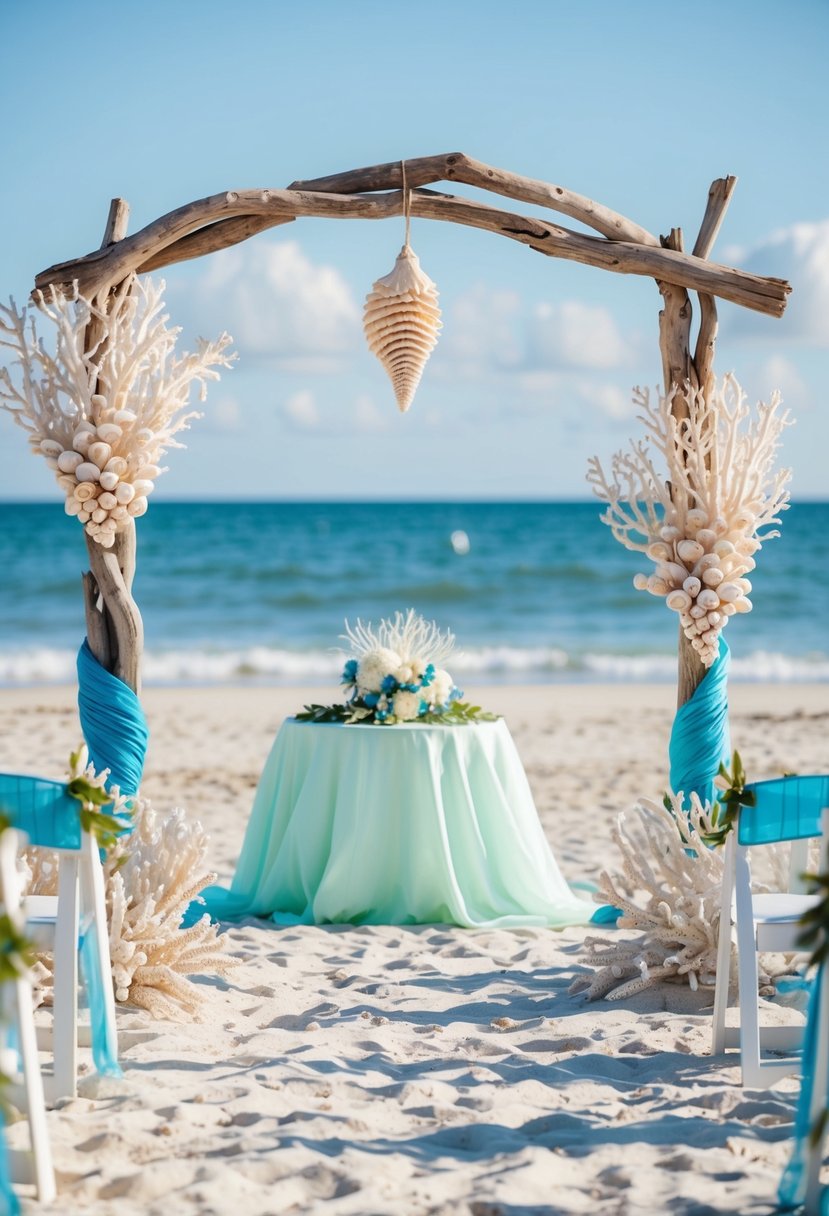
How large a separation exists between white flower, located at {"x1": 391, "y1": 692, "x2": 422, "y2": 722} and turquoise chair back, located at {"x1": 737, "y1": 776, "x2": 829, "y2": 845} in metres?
2.34

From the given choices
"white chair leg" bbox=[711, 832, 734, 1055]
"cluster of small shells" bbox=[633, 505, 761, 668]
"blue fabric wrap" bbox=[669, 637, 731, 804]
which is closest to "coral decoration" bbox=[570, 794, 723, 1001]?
"blue fabric wrap" bbox=[669, 637, 731, 804]

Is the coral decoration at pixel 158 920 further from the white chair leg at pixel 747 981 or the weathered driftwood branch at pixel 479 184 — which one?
the weathered driftwood branch at pixel 479 184

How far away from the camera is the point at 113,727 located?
4379mm

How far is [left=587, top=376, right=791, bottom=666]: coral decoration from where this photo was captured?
444 cm

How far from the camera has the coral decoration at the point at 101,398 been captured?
4.33 meters

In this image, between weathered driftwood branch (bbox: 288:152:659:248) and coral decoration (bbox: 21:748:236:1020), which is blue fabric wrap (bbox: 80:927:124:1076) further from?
weathered driftwood branch (bbox: 288:152:659:248)

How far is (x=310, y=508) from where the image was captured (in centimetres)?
4734

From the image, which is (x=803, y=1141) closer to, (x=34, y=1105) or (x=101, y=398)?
(x=34, y=1105)

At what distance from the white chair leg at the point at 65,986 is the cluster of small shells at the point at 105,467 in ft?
4.95

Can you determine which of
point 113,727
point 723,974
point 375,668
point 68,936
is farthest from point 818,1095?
point 375,668

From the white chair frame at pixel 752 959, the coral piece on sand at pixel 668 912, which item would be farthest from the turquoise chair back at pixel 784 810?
the coral piece on sand at pixel 668 912

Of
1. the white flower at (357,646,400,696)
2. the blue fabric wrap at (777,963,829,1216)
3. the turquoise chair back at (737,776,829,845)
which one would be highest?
the white flower at (357,646,400,696)

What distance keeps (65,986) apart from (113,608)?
1.58 meters

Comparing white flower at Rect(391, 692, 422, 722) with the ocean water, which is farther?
the ocean water
